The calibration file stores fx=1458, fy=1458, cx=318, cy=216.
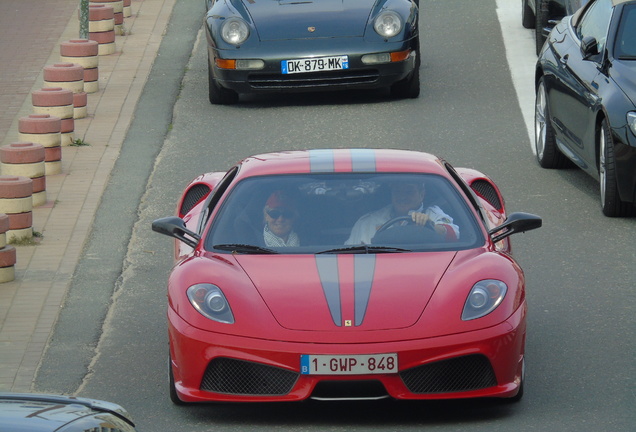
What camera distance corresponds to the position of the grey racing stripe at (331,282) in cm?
684

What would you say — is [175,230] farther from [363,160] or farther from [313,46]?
[313,46]

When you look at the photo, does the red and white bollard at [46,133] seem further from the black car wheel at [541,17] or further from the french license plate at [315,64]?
the black car wheel at [541,17]

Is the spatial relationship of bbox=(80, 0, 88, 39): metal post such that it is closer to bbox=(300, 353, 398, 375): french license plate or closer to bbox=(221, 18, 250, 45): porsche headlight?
bbox=(221, 18, 250, 45): porsche headlight

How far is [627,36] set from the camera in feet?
37.5

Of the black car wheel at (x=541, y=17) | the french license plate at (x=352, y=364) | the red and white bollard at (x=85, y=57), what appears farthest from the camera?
the black car wheel at (x=541, y=17)

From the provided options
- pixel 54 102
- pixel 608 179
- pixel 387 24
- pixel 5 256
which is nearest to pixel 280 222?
pixel 5 256

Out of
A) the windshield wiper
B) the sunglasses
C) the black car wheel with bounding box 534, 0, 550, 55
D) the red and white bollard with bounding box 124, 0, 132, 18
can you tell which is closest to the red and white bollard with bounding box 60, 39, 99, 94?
the red and white bollard with bounding box 124, 0, 132, 18

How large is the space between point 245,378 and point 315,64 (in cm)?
810

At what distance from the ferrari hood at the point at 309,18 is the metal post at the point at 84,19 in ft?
8.33

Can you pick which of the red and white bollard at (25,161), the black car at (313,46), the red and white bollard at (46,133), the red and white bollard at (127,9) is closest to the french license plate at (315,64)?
the black car at (313,46)

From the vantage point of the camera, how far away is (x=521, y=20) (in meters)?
19.4

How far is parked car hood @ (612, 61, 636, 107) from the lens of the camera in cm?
1076

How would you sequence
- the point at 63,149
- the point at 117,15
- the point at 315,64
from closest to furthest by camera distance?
the point at 63,149 < the point at 315,64 < the point at 117,15

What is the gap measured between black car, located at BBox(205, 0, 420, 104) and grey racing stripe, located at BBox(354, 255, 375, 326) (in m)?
7.52
